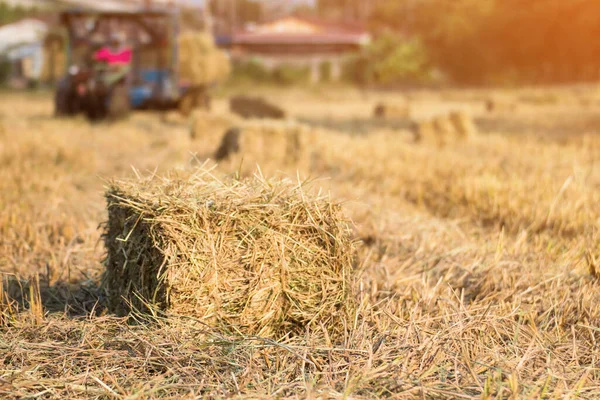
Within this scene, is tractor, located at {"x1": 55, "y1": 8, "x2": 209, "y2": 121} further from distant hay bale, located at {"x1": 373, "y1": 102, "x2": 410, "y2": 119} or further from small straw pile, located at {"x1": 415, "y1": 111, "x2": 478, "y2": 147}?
small straw pile, located at {"x1": 415, "y1": 111, "x2": 478, "y2": 147}

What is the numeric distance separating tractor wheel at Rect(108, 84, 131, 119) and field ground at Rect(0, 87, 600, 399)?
224 inches

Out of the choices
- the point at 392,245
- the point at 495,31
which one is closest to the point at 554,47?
the point at 495,31

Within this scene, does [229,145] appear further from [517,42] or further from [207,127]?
[517,42]

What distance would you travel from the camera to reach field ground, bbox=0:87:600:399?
8.68 feet

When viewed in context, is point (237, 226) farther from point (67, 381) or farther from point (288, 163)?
point (288, 163)

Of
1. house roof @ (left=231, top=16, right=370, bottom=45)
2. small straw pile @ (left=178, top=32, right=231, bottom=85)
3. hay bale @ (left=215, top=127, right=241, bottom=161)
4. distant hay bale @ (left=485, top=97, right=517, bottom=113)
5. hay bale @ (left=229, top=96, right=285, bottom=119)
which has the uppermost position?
house roof @ (left=231, top=16, right=370, bottom=45)

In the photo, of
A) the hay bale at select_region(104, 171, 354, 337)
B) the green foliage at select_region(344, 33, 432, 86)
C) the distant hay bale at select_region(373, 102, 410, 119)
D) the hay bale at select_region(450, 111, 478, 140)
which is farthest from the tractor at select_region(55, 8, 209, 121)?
the green foliage at select_region(344, 33, 432, 86)

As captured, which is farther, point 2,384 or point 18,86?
point 18,86

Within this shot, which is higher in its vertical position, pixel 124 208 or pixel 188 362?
pixel 124 208

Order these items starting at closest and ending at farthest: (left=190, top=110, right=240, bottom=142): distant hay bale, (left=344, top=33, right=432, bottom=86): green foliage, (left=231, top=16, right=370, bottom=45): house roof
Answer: (left=190, top=110, right=240, bottom=142): distant hay bale < (left=344, top=33, right=432, bottom=86): green foliage < (left=231, top=16, right=370, bottom=45): house roof

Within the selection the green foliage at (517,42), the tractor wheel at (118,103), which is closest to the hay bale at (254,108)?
the tractor wheel at (118,103)

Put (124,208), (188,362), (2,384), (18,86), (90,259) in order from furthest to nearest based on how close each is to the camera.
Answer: (18,86)
(90,259)
(124,208)
(188,362)
(2,384)

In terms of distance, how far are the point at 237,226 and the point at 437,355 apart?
912 mm

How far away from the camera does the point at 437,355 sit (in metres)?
2.86
